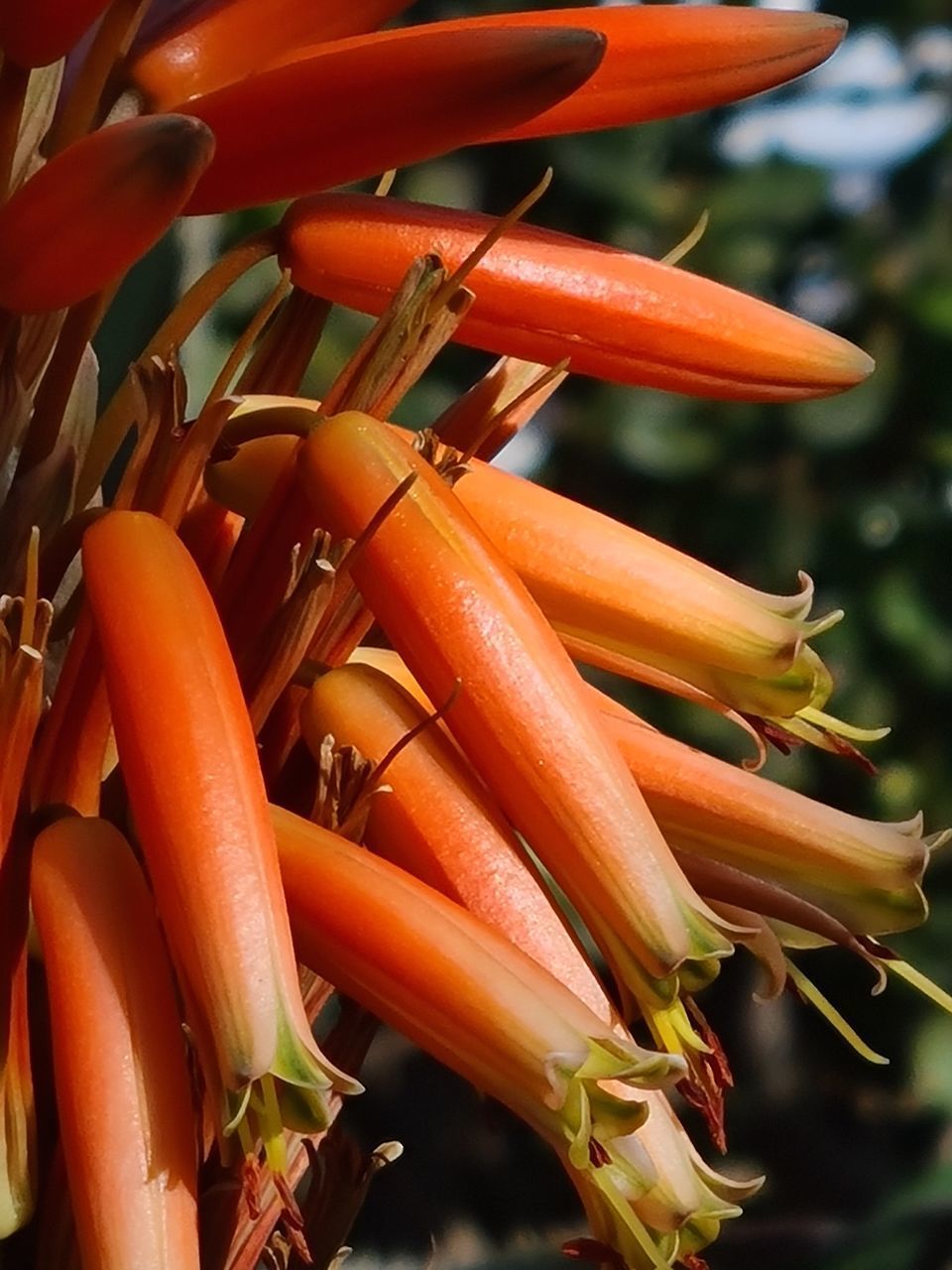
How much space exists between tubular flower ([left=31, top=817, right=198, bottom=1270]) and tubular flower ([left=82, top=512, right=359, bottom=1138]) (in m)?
0.02

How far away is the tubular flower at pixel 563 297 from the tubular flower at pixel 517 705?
7 cm

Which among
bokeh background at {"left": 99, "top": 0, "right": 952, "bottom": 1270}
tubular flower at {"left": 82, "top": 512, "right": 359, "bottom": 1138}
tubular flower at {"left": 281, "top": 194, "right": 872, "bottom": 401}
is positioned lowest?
bokeh background at {"left": 99, "top": 0, "right": 952, "bottom": 1270}

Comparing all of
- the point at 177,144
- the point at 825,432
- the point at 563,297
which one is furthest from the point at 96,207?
the point at 825,432

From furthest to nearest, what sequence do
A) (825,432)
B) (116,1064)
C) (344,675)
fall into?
1. (825,432)
2. (344,675)
3. (116,1064)

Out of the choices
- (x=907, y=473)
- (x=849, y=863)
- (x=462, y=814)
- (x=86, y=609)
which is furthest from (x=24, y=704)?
(x=907, y=473)

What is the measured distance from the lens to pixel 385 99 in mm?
576

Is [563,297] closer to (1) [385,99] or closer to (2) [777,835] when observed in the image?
(1) [385,99]

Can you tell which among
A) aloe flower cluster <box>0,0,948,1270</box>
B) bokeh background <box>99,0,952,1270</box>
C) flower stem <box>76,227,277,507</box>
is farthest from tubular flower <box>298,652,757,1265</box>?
bokeh background <box>99,0,952,1270</box>

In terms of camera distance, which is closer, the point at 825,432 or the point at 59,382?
the point at 59,382

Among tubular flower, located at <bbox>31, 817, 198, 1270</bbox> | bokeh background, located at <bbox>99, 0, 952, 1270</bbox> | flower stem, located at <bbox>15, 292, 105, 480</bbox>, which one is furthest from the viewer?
bokeh background, located at <bbox>99, 0, 952, 1270</bbox>

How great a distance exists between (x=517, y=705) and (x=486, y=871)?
0.18ft

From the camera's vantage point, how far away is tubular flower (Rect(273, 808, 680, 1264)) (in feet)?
1.77

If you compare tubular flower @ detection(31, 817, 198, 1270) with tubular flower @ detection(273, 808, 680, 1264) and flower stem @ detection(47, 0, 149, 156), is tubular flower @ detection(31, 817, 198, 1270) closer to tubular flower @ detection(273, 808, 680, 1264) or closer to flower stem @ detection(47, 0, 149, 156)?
tubular flower @ detection(273, 808, 680, 1264)

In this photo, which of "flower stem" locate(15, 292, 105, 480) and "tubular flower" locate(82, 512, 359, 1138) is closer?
"tubular flower" locate(82, 512, 359, 1138)
